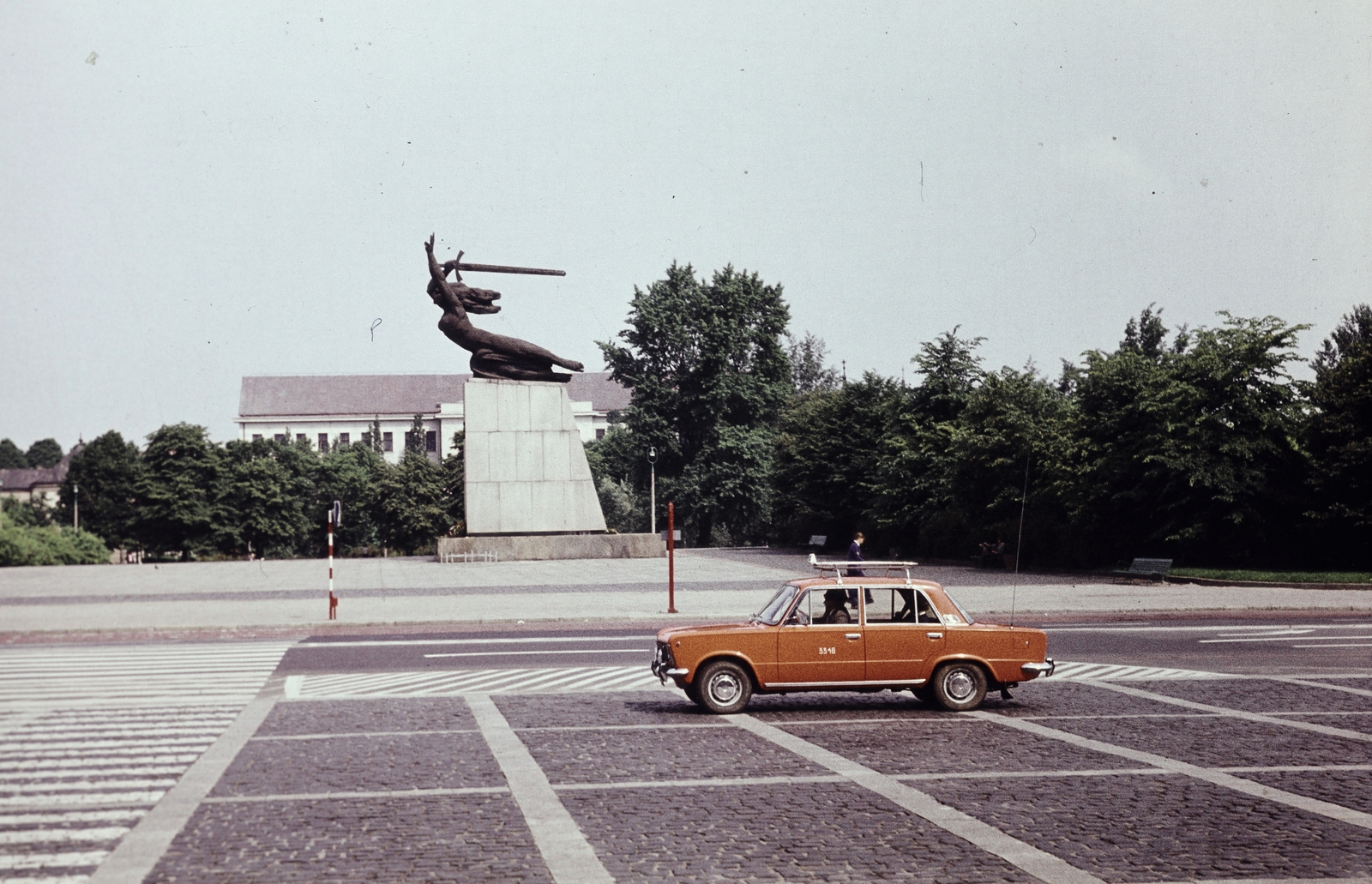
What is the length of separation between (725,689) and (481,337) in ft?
133

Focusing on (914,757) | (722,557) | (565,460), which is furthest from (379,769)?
Result: (722,557)

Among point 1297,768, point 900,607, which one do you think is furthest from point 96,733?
point 1297,768

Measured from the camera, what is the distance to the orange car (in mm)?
13992

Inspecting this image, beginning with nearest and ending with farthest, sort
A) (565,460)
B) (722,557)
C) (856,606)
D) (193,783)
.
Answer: (193,783)
(856,606)
(565,460)
(722,557)

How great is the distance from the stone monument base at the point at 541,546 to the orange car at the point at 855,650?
1517 inches

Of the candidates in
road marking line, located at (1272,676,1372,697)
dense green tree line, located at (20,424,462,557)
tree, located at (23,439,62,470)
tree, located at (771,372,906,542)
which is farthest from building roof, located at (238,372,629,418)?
road marking line, located at (1272,676,1372,697)

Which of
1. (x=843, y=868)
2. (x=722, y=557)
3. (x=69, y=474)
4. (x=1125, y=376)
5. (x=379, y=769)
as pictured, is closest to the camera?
(x=843, y=868)

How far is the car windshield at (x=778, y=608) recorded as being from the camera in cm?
1421

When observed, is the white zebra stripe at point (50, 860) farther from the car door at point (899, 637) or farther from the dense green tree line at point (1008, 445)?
the dense green tree line at point (1008, 445)

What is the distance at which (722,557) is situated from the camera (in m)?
58.0

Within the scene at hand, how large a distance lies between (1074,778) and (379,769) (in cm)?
554

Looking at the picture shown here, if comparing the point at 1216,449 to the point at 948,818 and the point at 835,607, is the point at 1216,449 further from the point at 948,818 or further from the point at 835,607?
the point at 948,818

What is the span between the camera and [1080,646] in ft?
69.4

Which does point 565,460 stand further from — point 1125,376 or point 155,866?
point 155,866
